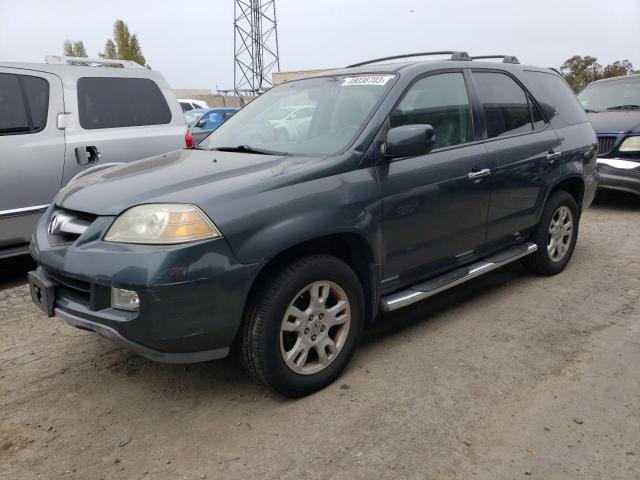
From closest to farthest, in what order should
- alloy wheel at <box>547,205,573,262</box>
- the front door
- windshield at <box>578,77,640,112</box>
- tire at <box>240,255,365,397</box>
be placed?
tire at <box>240,255,365,397</box>, the front door, alloy wheel at <box>547,205,573,262</box>, windshield at <box>578,77,640,112</box>

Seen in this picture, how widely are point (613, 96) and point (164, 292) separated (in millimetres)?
8313

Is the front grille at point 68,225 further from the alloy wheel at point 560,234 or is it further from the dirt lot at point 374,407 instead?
the alloy wheel at point 560,234

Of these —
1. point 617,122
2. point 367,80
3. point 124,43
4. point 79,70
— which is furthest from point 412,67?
point 124,43

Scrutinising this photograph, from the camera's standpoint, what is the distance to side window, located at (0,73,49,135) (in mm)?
4715

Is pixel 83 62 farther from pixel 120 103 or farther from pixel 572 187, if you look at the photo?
pixel 572 187

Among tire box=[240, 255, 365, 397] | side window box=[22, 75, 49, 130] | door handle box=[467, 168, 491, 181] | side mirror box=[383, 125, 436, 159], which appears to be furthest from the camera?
side window box=[22, 75, 49, 130]

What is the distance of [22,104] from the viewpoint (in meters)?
4.82

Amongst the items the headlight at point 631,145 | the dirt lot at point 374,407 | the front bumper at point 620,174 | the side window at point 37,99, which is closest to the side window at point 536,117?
the dirt lot at point 374,407

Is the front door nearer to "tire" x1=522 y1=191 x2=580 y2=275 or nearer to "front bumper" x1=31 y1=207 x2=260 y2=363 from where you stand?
"tire" x1=522 y1=191 x2=580 y2=275

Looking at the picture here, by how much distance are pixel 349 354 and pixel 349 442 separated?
25.5 inches

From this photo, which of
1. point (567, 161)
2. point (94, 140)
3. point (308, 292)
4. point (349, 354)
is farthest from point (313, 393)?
point (94, 140)

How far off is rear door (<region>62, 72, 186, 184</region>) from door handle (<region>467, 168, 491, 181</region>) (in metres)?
3.24

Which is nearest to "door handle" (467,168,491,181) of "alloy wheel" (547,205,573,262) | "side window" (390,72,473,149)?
"side window" (390,72,473,149)

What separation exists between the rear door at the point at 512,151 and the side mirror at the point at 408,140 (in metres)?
0.95
